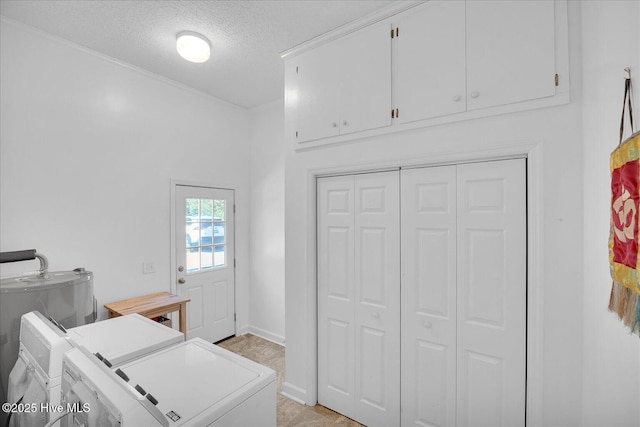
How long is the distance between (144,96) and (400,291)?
2.96 meters

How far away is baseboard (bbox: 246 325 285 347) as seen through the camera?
11.3 ft

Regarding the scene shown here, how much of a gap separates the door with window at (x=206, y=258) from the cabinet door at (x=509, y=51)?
2.82 meters

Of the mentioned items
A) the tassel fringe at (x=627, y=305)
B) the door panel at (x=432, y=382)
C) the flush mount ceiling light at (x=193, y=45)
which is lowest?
the door panel at (x=432, y=382)

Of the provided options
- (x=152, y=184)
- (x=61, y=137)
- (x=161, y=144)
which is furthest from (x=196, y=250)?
(x=61, y=137)

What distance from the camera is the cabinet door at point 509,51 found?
1.45 metres

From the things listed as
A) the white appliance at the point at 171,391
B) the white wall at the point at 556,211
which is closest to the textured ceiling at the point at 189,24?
the white wall at the point at 556,211

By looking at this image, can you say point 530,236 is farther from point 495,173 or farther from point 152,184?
point 152,184

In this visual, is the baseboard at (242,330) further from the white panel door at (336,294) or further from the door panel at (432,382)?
the door panel at (432,382)

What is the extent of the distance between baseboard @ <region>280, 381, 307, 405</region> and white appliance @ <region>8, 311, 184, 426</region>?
1417 mm

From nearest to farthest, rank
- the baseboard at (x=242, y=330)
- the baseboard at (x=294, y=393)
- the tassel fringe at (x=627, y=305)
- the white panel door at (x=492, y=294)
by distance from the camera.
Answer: the tassel fringe at (x=627, y=305), the white panel door at (x=492, y=294), the baseboard at (x=294, y=393), the baseboard at (x=242, y=330)

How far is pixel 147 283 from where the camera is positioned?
9.38ft

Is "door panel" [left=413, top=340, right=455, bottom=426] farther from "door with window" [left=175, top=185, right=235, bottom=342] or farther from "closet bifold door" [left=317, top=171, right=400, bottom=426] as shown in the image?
"door with window" [left=175, top=185, right=235, bottom=342]

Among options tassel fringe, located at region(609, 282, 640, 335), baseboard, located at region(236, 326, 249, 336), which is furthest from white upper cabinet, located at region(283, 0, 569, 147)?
baseboard, located at region(236, 326, 249, 336)

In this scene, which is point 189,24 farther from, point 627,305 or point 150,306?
point 627,305
